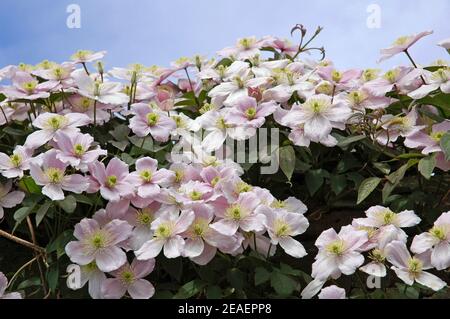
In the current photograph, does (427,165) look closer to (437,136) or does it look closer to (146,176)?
(437,136)

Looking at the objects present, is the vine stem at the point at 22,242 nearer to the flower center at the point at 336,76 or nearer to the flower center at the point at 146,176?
the flower center at the point at 146,176

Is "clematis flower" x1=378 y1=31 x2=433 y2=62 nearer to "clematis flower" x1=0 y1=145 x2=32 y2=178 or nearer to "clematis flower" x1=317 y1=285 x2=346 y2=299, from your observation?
"clematis flower" x1=317 y1=285 x2=346 y2=299

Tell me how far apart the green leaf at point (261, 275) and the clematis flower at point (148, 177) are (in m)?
0.27

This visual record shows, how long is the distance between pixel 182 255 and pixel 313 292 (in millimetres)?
269

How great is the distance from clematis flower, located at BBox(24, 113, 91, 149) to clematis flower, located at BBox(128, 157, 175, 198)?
21 centimetres

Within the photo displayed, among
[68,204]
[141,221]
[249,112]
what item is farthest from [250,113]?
[68,204]

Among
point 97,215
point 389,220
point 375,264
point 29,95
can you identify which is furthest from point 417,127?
point 29,95

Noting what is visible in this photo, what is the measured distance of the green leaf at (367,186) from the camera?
5.62 ft

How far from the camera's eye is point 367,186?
1734mm

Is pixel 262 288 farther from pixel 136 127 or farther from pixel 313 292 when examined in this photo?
pixel 136 127

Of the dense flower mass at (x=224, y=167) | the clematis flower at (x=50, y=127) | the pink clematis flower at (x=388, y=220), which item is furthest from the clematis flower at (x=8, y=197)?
the pink clematis flower at (x=388, y=220)

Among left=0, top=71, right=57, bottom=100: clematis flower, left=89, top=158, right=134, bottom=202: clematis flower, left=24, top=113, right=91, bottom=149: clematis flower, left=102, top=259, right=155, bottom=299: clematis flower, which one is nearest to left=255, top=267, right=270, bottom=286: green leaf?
left=102, top=259, right=155, bottom=299: clematis flower

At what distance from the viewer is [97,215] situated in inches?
64.6
